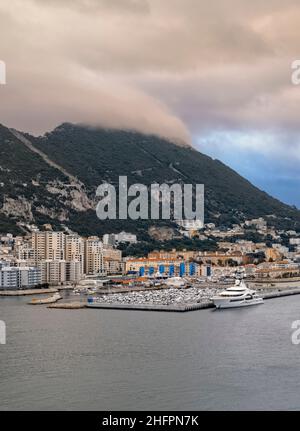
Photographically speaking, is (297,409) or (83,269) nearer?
(297,409)

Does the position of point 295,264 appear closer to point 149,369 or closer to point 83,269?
point 83,269

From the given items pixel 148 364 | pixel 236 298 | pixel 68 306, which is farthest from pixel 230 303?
pixel 148 364

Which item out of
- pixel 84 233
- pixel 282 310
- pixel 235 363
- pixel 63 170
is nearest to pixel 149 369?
pixel 235 363

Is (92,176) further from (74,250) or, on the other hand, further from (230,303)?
(230,303)

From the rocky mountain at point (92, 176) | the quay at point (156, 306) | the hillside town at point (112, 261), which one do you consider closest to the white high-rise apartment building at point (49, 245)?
the hillside town at point (112, 261)

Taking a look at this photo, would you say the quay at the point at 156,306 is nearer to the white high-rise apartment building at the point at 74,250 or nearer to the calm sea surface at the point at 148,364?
the calm sea surface at the point at 148,364
